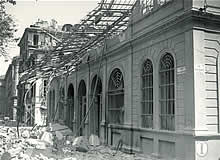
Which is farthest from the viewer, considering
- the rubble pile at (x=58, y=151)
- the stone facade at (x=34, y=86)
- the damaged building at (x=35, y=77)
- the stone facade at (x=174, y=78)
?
the stone facade at (x=34, y=86)

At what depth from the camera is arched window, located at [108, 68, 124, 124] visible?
Result: 554 inches

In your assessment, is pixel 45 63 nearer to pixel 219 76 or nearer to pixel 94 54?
pixel 94 54

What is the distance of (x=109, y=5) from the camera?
12.0 metres

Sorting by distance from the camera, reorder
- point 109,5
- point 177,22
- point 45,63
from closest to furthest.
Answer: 1. point 177,22
2. point 109,5
3. point 45,63

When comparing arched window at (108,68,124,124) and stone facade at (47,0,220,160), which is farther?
arched window at (108,68,124,124)

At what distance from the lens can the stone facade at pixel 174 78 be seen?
8953mm

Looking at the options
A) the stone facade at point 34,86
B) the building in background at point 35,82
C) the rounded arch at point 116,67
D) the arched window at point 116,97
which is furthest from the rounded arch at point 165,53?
the stone facade at point 34,86

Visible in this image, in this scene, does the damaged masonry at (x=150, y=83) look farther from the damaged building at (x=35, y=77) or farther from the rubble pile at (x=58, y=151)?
the damaged building at (x=35, y=77)

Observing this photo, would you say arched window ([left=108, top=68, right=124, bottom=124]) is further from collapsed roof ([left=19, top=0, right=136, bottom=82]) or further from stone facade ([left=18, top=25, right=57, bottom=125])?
stone facade ([left=18, top=25, right=57, bottom=125])

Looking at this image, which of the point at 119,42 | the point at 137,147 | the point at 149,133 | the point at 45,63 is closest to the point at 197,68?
the point at 149,133

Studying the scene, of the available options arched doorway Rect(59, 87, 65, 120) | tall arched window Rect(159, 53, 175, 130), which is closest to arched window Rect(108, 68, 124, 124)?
tall arched window Rect(159, 53, 175, 130)

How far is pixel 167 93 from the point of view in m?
10.4

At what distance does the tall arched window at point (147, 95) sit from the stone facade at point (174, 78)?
141mm

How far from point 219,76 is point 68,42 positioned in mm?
8602
